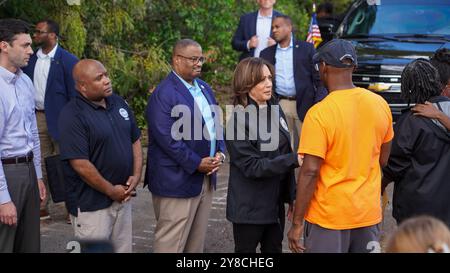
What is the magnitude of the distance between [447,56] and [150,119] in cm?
220

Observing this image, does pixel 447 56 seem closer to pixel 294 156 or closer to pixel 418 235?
pixel 294 156

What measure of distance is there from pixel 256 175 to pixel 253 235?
1.53 feet

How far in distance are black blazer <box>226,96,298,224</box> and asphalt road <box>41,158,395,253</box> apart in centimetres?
159

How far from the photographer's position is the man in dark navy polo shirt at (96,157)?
4852 mm

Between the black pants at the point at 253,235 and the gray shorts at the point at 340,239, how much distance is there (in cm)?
64

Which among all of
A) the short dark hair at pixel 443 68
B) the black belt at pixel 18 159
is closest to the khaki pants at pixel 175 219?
the black belt at pixel 18 159

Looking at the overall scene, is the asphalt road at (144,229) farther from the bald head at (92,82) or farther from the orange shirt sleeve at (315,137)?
the orange shirt sleeve at (315,137)

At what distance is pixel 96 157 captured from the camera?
4.92 meters

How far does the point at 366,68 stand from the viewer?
31.1 ft

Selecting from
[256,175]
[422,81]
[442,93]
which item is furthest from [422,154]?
[256,175]

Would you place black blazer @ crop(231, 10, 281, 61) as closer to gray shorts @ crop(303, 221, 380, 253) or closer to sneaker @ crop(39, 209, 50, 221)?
sneaker @ crop(39, 209, 50, 221)

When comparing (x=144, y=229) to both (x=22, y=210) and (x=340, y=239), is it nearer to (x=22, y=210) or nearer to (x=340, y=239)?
(x=22, y=210)
